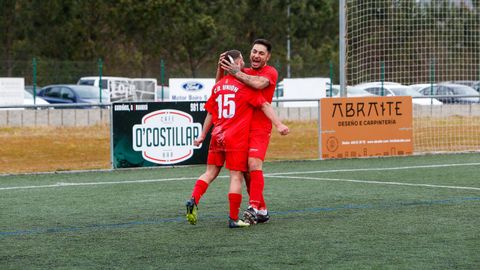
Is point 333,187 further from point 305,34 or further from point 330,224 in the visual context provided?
point 305,34

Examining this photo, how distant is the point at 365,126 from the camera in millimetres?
19594

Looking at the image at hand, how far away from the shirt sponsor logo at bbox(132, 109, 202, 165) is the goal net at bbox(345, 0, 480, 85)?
275 inches

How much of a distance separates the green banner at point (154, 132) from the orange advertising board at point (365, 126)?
2635 mm

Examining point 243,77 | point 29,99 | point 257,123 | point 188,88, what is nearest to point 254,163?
point 257,123

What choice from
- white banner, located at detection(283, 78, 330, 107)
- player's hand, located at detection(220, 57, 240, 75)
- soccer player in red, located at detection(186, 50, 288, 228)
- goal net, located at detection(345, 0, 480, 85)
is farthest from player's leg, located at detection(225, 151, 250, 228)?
white banner, located at detection(283, 78, 330, 107)

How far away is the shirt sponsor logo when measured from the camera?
17688 mm

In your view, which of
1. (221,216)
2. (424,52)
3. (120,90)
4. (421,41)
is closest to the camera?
(221,216)

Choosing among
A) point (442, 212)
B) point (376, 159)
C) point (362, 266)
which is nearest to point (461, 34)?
point (376, 159)

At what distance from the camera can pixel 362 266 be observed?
7797 mm

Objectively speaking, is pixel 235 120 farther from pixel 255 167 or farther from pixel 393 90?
pixel 393 90

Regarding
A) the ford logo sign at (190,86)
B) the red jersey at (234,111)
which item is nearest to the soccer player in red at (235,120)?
the red jersey at (234,111)

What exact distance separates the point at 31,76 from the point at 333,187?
82.5 ft

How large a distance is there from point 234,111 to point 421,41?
1903 centimetres

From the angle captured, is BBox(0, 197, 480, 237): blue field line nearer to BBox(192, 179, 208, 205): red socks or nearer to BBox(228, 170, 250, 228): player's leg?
BBox(192, 179, 208, 205): red socks
